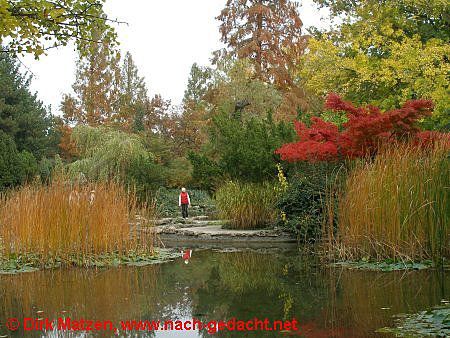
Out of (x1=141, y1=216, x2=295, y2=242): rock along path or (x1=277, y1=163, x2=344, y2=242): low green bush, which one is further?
(x1=141, y1=216, x2=295, y2=242): rock along path

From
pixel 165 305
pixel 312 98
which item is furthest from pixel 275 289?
pixel 312 98

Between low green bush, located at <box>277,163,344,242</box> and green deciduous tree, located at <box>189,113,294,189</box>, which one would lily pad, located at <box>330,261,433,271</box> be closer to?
low green bush, located at <box>277,163,344,242</box>

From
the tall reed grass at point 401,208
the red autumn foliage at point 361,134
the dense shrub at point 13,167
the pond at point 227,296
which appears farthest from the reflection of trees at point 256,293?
the dense shrub at point 13,167

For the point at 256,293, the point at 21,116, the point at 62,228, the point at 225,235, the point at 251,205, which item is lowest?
the point at 256,293

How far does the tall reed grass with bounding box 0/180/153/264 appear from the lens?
7523 millimetres

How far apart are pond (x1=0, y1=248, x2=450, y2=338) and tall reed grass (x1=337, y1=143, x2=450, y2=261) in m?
0.49

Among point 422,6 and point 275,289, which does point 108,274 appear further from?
point 422,6

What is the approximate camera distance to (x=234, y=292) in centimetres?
584

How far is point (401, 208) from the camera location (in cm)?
685

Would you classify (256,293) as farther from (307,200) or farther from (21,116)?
(21,116)

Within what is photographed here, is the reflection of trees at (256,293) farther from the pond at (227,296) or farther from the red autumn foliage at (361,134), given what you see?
the red autumn foliage at (361,134)
